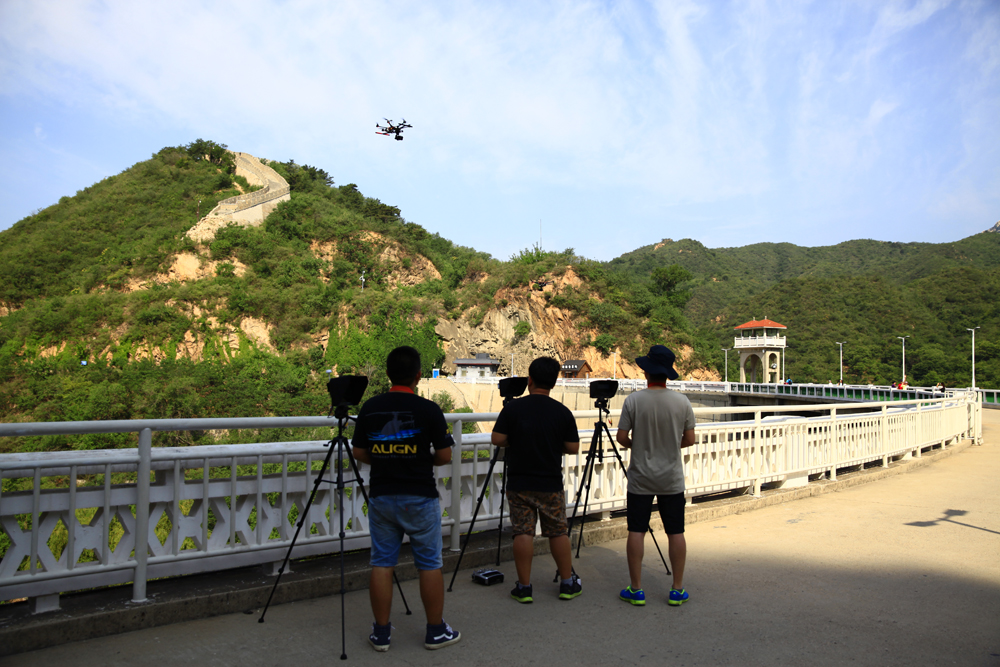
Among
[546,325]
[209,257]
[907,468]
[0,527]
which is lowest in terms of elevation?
[907,468]

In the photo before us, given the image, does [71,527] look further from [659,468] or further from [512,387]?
[659,468]

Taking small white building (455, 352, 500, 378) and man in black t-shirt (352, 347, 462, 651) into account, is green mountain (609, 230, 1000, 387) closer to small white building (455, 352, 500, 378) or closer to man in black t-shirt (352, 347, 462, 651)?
small white building (455, 352, 500, 378)

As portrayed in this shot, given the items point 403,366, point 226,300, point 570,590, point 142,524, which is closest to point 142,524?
point 142,524

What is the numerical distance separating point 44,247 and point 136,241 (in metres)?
9.08

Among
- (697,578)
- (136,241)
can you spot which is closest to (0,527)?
(697,578)

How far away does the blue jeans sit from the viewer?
363 cm

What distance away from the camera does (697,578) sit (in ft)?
17.3

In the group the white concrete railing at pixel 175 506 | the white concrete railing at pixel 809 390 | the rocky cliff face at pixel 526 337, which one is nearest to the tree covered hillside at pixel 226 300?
the rocky cliff face at pixel 526 337

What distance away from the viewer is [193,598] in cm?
408

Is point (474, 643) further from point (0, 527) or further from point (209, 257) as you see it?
point (209, 257)

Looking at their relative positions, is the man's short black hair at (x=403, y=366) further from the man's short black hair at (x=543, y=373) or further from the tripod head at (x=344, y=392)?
the man's short black hair at (x=543, y=373)

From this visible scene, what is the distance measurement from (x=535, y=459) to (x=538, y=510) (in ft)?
1.32

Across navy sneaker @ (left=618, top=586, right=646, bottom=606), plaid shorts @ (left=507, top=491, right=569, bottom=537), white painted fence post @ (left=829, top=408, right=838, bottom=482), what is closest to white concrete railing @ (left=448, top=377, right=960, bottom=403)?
white painted fence post @ (left=829, top=408, right=838, bottom=482)

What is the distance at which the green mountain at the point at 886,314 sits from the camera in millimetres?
66500
